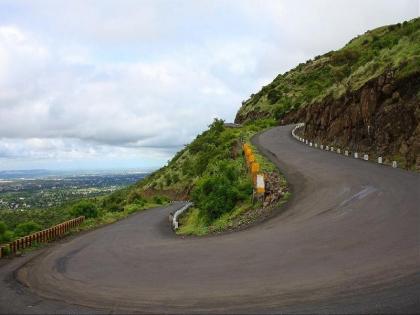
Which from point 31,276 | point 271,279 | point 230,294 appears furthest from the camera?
point 31,276

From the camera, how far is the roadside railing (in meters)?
19.2

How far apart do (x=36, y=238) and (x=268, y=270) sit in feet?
55.4

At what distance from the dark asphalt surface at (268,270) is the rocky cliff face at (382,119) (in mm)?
10384

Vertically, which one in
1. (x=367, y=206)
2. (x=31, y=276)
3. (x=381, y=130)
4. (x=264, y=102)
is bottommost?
(x=31, y=276)

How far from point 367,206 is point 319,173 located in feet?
30.7

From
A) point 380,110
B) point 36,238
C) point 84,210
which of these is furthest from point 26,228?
point 380,110

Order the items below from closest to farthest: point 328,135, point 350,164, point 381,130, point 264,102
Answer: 1. point 350,164
2. point 381,130
3. point 328,135
4. point 264,102

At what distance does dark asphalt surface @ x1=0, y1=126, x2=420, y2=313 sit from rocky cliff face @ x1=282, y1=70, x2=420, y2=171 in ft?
34.1

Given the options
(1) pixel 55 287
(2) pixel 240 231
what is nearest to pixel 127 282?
(1) pixel 55 287

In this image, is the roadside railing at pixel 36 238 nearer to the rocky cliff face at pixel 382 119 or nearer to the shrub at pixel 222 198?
the shrub at pixel 222 198

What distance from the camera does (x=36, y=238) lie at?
2344cm

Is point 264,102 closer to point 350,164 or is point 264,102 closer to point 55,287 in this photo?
point 350,164

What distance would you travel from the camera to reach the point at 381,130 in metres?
30.5

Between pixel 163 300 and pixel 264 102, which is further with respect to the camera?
pixel 264 102
